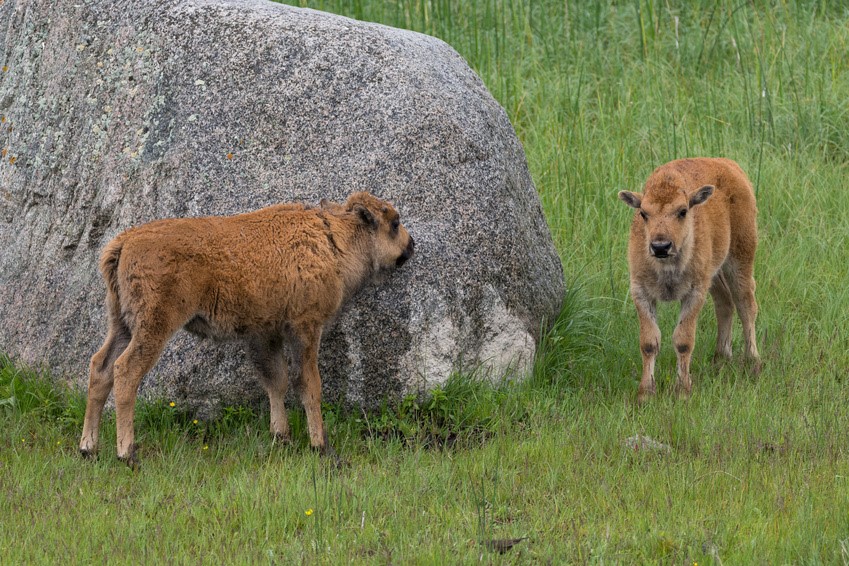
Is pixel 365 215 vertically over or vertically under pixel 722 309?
over

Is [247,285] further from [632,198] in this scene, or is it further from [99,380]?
[632,198]

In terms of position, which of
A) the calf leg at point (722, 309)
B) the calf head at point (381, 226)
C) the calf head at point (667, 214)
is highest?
the calf head at point (381, 226)

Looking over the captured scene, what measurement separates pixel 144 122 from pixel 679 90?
23.0 ft

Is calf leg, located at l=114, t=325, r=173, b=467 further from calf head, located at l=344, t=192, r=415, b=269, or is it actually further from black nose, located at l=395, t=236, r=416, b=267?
black nose, located at l=395, t=236, r=416, b=267

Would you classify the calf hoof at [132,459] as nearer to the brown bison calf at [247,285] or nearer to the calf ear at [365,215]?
the brown bison calf at [247,285]

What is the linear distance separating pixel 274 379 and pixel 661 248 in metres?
2.96

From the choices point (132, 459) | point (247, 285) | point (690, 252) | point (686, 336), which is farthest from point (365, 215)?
point (686, 336)

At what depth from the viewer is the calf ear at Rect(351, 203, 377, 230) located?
7098 mm

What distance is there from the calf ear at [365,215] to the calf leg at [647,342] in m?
2.44

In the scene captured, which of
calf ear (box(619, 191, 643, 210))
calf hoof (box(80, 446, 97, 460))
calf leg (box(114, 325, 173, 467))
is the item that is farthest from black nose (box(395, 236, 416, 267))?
calf hoof (box(80, 446, 97, 460))

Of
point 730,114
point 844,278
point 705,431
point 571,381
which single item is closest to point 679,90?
point 730,114

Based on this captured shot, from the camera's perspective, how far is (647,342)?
8289 millimetres

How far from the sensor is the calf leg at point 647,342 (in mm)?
8109

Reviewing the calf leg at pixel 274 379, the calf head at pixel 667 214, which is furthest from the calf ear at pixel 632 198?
the calf leg at pixel 274 379
